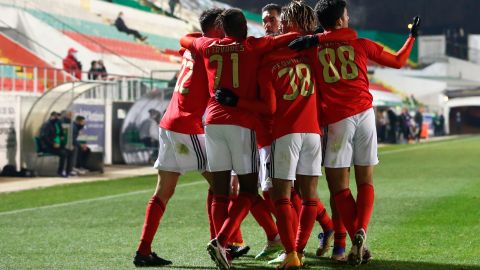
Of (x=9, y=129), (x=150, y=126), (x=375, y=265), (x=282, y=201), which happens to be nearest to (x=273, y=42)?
(x=282, y=201)

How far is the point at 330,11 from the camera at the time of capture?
7145 millimetres

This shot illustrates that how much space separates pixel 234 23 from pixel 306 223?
1.48 meters

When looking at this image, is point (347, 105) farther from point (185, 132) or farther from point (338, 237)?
point (185, 132)

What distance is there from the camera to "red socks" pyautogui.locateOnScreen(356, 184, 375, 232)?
714 centimetres

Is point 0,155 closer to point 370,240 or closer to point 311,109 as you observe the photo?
point 370,240

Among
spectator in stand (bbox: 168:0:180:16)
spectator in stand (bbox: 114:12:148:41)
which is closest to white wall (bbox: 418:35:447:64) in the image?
spectator in stand (bbox: 168:0:180:16)

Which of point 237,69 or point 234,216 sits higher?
point 237,69

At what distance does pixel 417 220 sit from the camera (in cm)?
1070

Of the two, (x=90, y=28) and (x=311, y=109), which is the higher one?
(x=90, y=28)

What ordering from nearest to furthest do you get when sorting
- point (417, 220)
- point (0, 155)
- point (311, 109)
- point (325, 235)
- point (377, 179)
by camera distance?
point (311, 109), point (325, 235), point (417, 220), point (377, 179), point (0, 155)

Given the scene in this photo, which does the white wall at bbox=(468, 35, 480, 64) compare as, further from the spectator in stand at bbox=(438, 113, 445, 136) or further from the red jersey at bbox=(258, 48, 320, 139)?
the red jersey at bbox=(258, 48, 320, 139)

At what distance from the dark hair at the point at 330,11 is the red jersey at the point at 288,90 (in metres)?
0.43

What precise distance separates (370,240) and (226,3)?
49813mm

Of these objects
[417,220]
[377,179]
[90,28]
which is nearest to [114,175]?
[377,179]
